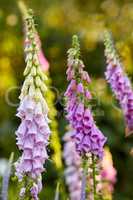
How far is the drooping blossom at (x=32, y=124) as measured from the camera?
3.59 metres

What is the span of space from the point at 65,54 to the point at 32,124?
680cm

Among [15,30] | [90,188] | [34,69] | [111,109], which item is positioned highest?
[15,30]

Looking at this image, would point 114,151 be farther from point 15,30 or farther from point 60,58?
point 15,30

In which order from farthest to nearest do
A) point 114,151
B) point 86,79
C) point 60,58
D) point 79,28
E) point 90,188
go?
point 79,28 < point 60,58 < point 114,151 < point 90,188 < point 86,79

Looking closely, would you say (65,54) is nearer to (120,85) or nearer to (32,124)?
(120,85)

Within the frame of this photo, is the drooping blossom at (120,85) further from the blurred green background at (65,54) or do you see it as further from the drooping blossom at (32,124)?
the blurred green background at (65,54)

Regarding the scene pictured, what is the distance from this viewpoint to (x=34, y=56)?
3.64 metres

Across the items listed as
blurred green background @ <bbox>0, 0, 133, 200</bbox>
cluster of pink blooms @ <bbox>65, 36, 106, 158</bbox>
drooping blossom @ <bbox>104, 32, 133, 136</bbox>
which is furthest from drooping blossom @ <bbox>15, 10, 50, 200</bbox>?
blurred green background @ <bbox>0, 0, 133, 200</bbox>

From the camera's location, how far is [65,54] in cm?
1038

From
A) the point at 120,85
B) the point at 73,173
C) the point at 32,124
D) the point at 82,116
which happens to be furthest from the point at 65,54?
the point at 32,124

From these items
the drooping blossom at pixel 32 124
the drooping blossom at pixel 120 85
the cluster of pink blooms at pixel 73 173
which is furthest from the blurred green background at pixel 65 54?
the drooping blossom at pixel 32 124

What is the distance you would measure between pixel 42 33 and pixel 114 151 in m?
2.66

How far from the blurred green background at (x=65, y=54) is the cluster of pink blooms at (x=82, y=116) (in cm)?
333

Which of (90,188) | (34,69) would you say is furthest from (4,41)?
(34,69)
